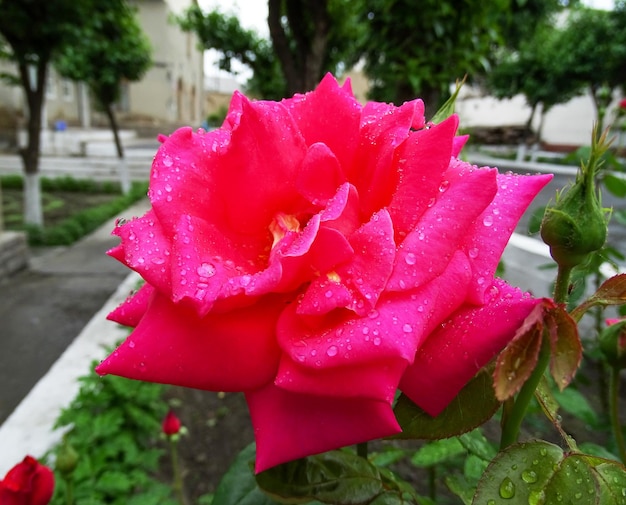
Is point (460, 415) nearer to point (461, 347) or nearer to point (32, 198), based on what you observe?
point (461, 347)

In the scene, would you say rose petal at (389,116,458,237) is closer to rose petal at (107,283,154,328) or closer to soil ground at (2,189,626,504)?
rose petal at (107,283,154,328)

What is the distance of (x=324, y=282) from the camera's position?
0.28m

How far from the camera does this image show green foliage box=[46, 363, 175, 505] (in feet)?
3.89

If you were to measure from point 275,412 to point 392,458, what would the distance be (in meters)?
0.49

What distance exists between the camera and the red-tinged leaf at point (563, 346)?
224mm

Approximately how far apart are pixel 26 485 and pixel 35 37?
15.2 feet

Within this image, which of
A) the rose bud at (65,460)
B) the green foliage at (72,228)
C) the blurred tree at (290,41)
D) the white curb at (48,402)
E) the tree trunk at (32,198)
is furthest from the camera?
the tree trunk at (32,198)

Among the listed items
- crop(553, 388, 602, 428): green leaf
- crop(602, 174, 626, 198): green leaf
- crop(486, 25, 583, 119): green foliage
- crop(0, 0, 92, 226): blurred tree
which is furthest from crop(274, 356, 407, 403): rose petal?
crop(486, 25, 583, 119): green foliage

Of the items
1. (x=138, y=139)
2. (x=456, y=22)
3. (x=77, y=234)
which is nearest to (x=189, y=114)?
(x=138, y=139)

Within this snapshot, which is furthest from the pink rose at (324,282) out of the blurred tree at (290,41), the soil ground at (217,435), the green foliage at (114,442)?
the blurred tree at (290,41)

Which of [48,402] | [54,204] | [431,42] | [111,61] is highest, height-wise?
[431,42]

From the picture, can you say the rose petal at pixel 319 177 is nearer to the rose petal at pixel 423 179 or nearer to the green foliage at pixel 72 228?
the rose petal at pixel 423 179

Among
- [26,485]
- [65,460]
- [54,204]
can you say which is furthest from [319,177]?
[54,204]

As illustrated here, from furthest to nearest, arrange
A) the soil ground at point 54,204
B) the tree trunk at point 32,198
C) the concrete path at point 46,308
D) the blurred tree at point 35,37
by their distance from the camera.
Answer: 1. the soil ground at point 54,204
2. the tree trunk at point 32,198
3. the blurred tree at point 35,37
4. the concrete path at point 46,308
